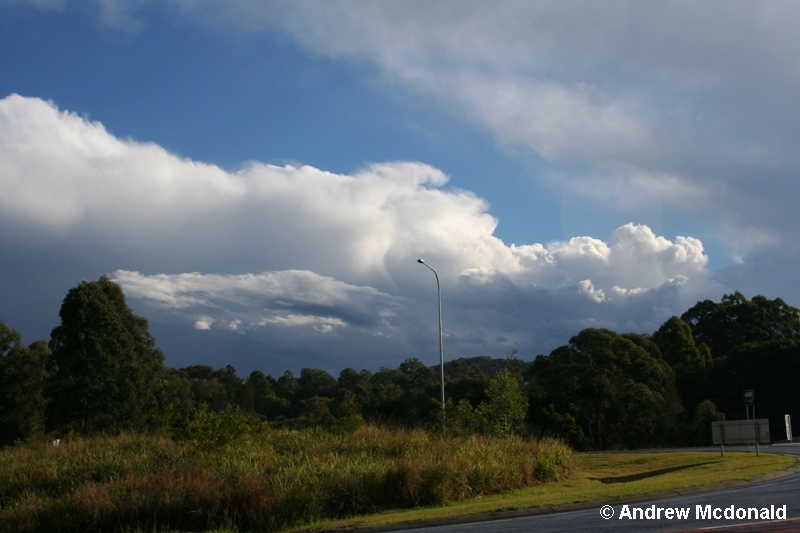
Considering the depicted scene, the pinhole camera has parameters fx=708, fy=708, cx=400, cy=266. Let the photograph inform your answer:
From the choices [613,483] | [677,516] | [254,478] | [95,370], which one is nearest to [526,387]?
[95,370]

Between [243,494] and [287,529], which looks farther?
[243,494]

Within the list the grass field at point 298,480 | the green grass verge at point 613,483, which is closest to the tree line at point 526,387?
the green grass verge at point 613,483

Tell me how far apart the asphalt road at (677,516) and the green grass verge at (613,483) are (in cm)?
117

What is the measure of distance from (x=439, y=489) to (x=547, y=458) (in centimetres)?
762

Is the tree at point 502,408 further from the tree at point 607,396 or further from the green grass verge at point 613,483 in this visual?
the tree at point 607,396

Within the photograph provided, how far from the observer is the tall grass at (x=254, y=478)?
17.0 metres

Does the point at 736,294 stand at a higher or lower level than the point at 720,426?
higher

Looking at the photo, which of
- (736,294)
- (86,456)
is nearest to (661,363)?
(736,294)

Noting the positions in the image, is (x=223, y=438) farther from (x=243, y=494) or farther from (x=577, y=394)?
(x=577, y=394)

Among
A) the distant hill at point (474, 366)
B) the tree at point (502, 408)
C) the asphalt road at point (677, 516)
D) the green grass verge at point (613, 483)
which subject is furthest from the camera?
the distant hill at point (474, 366)

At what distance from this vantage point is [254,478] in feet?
58.5

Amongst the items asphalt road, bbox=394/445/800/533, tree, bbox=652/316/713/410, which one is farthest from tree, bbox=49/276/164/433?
tree, bbox=652/316/713/410

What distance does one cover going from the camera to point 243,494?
17.2 metres

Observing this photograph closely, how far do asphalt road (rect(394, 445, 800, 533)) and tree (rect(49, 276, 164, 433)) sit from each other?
39.1 m
